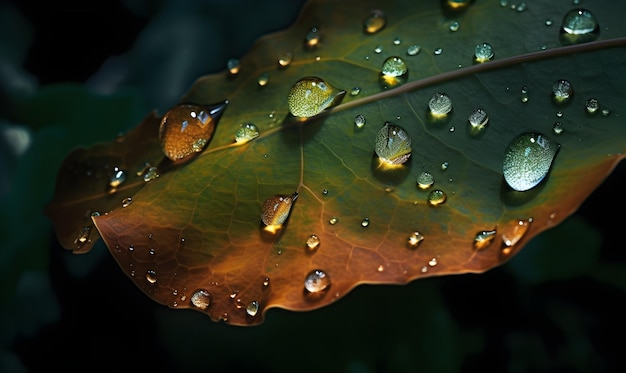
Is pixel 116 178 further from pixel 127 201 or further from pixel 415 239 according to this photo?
pixel 415 239

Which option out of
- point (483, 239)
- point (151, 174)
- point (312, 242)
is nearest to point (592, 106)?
point (483, 239)

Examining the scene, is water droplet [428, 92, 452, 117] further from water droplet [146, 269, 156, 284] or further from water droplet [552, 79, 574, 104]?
water droplet [146, 269, 156, 284]

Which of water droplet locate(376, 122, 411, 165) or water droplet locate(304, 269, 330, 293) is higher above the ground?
water droplet locate(376, 122, 411, 165)

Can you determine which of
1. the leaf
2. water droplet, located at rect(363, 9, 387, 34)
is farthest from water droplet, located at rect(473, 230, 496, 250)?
water droplet, located at rect(363, 9, 387, 34)

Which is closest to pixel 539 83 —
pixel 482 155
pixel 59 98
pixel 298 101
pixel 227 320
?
pixel 482 155

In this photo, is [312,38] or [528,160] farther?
[312,38]
